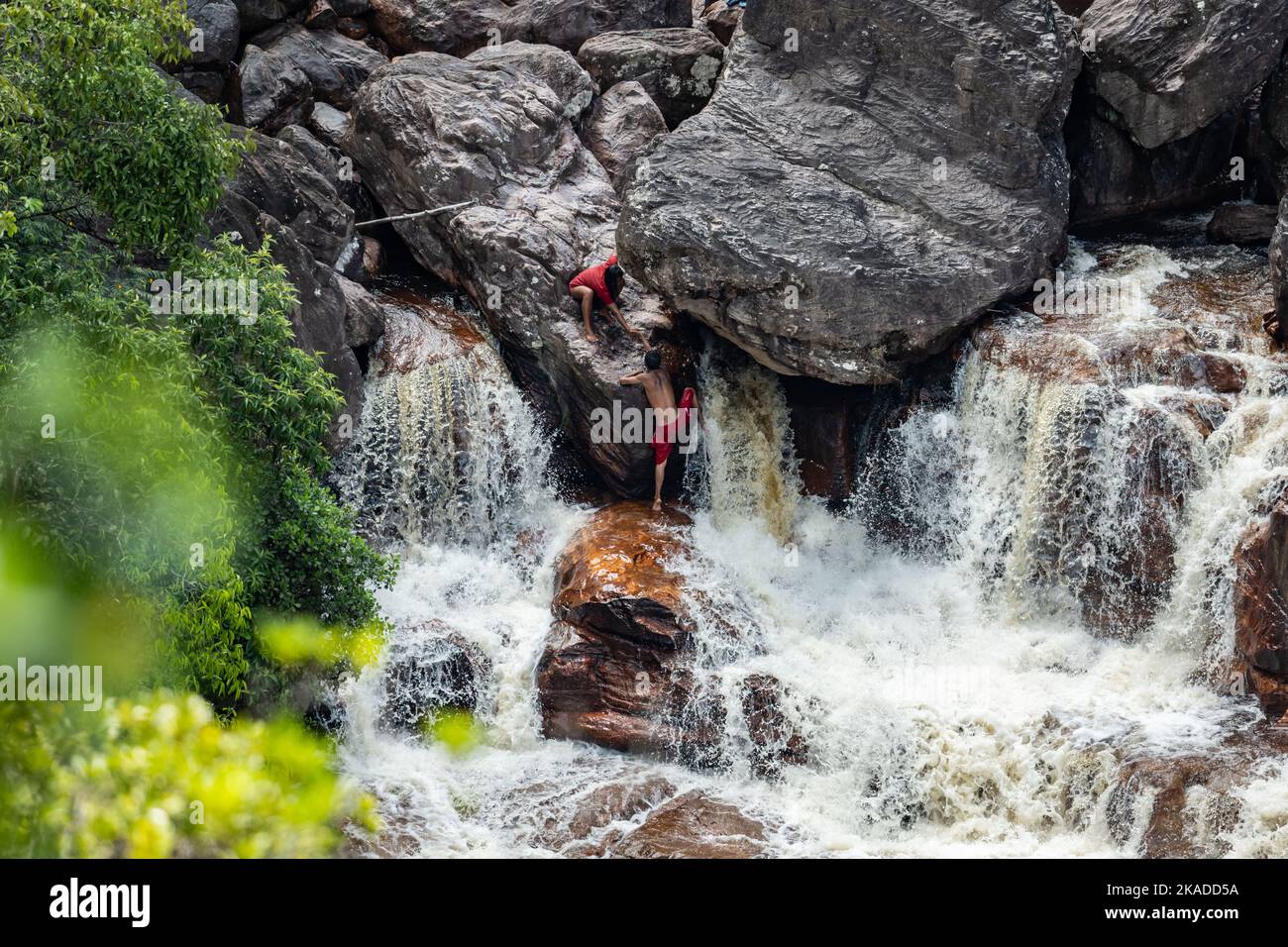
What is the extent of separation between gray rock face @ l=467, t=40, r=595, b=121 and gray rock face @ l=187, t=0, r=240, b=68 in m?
3.46

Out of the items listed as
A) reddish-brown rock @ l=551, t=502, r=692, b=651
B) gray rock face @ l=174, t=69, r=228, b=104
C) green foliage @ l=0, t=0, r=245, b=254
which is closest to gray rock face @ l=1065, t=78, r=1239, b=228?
reddish-brown rock @ l=551, t=502, r=692, b=651

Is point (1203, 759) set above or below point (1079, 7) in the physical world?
below

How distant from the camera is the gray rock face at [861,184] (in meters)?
14.2

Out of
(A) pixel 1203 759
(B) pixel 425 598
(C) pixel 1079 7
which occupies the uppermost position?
(C) pixel 1079 7

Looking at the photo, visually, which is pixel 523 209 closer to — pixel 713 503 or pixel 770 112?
pixel 770 112

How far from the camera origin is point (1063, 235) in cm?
1559

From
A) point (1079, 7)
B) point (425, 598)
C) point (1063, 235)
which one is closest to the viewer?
point (425, 598)

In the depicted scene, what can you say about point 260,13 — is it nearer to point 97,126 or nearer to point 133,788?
point 97,126

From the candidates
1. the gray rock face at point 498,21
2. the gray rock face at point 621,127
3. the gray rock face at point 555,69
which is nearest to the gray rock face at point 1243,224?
the gray rock face at point 621,127

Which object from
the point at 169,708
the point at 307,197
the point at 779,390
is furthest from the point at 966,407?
the point at 169,708

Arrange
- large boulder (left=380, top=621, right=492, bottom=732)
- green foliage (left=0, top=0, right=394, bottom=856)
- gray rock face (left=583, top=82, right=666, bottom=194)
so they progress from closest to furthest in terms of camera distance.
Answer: green foliage (left=0, top=0, right=394, bottom=856) → large boulder (left=380, top=621, right=492, bottom=732) → gray rock face (left=583, top=82, right=666, bottom=194)

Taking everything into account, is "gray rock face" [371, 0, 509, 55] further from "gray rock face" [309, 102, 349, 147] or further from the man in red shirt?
the man in red shirt

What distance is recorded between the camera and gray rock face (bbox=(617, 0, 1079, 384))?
1423cm

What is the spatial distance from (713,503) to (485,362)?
313 centimetres
